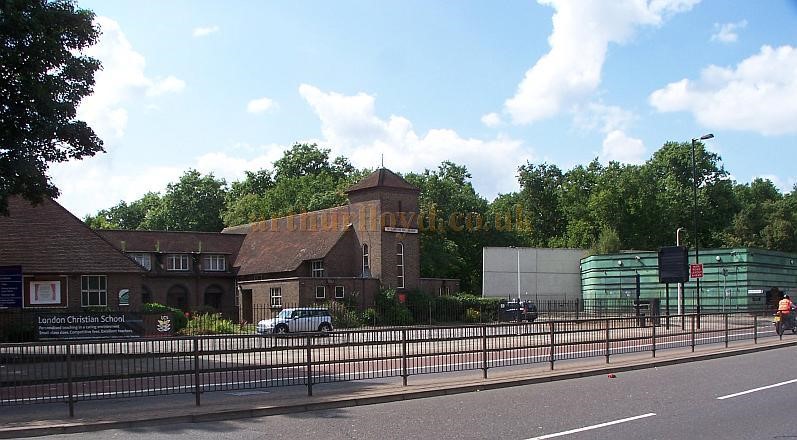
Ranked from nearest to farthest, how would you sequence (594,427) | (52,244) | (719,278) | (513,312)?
(594,427) < (52,244) < (513,312) < (719,278)

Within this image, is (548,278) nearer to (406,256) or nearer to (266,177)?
(406,256)

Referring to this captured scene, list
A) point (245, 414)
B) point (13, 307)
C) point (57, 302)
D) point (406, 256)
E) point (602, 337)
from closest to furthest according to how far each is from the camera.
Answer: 1. point (245, 414)
2. point (602, 337)
3. point (13, 307)
4. point (57, 302)
5. point (406, 256)

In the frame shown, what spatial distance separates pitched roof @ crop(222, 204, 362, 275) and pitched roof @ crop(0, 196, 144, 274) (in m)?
17.2

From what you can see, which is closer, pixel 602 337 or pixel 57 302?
pixel 602 337

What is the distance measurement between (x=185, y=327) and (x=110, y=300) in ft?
13.4

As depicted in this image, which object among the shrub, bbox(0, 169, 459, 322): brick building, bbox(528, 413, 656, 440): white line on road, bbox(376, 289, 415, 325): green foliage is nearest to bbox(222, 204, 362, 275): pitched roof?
bbox(0, 169, 459, 322): brick building

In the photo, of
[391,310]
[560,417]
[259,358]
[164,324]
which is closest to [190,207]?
[391,310]

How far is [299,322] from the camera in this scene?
40.9m

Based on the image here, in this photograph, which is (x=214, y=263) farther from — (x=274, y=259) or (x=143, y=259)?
(x=274, y=259)

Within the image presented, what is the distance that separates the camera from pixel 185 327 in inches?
1587

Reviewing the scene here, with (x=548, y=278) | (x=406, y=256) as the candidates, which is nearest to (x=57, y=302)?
(x=406, y=256)

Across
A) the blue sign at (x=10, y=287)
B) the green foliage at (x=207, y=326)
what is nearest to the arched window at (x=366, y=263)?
the green foliage at (x=207, y=326)

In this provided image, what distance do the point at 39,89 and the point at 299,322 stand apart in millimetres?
22642

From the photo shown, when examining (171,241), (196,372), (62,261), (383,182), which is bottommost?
(196,372)
